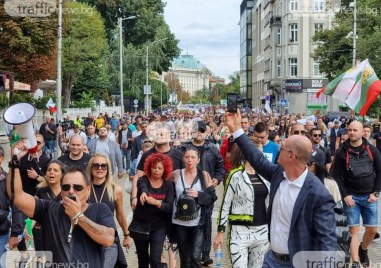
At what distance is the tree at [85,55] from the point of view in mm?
51594

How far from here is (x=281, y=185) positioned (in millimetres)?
4801

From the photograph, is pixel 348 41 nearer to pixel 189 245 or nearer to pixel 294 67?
pixel 294 67

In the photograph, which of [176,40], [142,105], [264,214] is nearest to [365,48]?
[264,214]

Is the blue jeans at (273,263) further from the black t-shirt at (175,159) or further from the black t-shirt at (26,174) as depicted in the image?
the black t-shirt at (26,174)

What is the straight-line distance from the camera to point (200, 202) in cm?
743

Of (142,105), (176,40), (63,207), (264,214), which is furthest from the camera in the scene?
(142,105)

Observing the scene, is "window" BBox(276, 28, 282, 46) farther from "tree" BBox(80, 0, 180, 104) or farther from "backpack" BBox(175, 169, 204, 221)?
"backpack" BBox(175, 169, 204, 221)

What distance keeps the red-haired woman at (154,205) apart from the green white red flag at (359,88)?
6.48 meters

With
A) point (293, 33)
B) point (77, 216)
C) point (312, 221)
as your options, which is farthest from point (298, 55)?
point (77, 216)

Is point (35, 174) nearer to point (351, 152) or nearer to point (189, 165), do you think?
point (189, 165)

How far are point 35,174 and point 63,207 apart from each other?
12.6 ft

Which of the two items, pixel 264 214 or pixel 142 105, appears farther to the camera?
pixel 142 105

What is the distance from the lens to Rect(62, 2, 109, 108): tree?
169 feet
